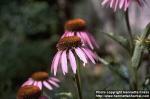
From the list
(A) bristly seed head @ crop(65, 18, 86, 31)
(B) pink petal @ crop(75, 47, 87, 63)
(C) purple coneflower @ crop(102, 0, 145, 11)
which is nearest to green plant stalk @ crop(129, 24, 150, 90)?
(C) purple coneflower @ crop(102, 0, 145, 11)

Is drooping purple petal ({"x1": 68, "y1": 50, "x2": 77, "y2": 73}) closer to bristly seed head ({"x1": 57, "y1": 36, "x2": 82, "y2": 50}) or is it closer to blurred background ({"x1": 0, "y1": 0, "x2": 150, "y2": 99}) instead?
bristly seed head ({"x1": 57, "y1": 36, "x2": 82, "y2": 50})

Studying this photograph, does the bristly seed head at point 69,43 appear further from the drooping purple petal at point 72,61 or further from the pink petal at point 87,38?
the pink petal at point 87,38

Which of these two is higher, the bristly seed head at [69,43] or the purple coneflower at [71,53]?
the bristly seed head at [69,43]

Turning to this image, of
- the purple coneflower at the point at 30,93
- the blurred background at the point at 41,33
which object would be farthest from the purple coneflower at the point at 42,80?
the blurred background at the point at 41,33

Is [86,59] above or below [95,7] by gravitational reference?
below

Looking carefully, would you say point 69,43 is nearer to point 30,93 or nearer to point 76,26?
point 30,93

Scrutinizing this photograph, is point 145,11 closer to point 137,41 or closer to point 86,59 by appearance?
point 137,41

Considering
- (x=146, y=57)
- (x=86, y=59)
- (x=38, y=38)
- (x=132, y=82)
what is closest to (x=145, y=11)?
(x=146, y=57)

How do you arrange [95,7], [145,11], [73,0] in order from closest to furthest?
[145,11] → [95,7] → [73,0]
